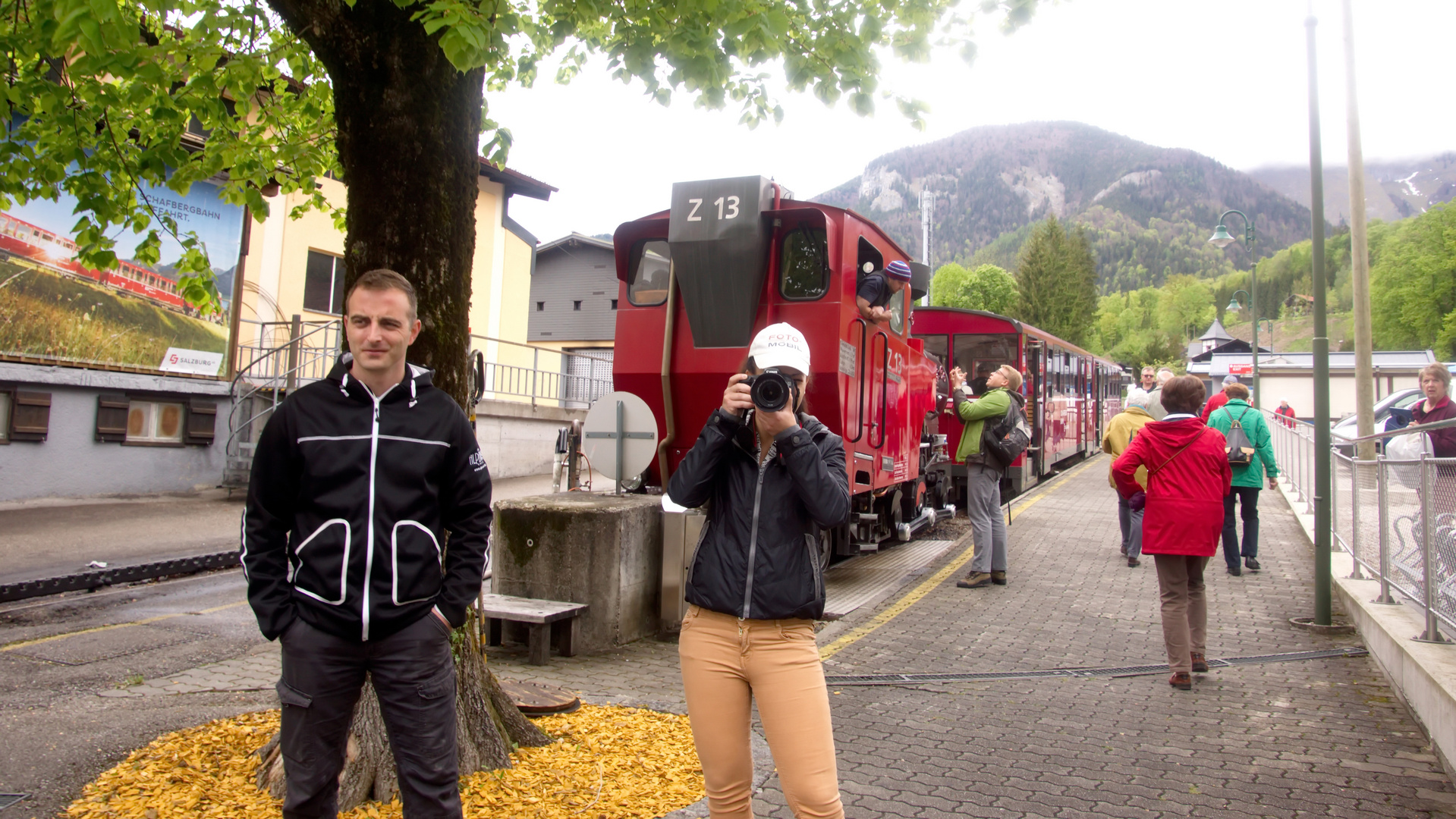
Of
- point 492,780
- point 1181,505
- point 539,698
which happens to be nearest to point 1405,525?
point 1181,505

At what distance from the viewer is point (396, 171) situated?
3801mm

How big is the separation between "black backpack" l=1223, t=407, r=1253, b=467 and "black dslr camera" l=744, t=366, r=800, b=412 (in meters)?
7.75

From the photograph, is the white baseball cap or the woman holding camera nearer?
the woman holding camera

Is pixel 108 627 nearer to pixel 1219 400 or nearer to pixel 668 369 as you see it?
pixel 668 369

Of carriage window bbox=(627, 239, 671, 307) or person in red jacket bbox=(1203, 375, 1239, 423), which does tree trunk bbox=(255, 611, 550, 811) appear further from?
person in red jacket bbox=(1203, 375, 1239, 423)

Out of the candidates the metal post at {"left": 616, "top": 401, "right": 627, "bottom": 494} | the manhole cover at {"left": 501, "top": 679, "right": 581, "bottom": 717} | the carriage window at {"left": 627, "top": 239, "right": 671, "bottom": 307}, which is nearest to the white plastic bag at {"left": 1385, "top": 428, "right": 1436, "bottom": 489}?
the metal post at {"left": 616, "top": 401, "right": 627, "bottom": 494}

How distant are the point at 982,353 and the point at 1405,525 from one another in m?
9.91

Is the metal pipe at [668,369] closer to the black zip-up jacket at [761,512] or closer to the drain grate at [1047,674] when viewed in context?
the drain grate at [1047,674]

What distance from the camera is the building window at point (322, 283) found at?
63.0 ft

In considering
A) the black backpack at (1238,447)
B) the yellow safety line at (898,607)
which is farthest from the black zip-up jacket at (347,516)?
the black backpack at (1238,447)

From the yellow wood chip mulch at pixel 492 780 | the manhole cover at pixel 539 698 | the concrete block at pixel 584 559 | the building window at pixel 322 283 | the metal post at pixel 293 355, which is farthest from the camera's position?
the building window at pixel 322 283

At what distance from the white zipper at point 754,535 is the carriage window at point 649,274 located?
520 centimetres

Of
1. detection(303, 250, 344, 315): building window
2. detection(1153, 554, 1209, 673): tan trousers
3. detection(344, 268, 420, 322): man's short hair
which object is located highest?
detection(303, 250, 344, 315): building window

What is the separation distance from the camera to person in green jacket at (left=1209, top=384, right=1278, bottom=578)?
371 inches
